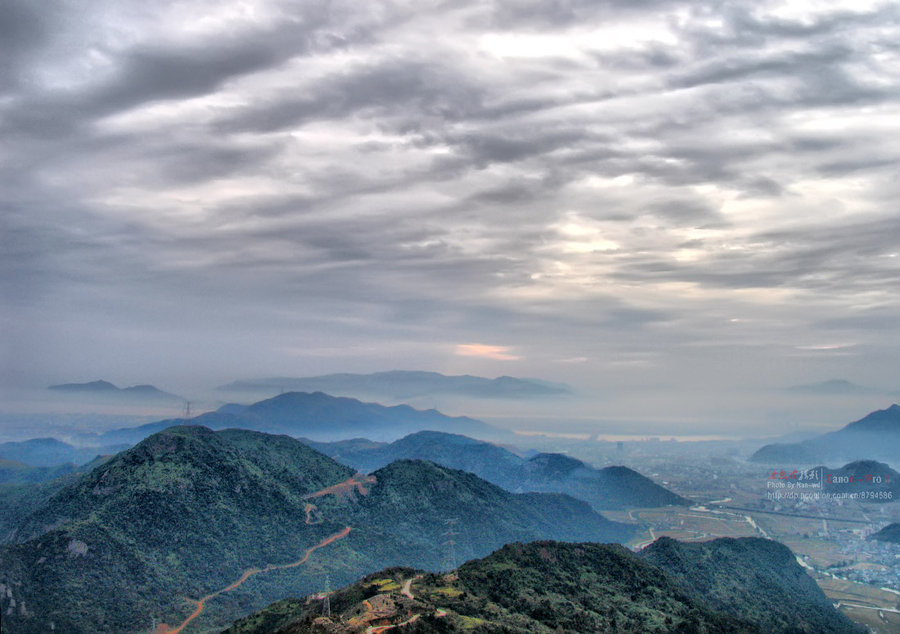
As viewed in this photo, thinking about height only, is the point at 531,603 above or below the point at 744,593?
above

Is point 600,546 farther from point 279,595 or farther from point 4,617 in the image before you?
point 4,617

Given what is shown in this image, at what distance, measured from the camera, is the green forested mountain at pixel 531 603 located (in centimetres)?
9269

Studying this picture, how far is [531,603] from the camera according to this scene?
115562 millimetres

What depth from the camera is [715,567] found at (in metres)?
192

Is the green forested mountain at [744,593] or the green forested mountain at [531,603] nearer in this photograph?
the green forested mountain at [531,603]

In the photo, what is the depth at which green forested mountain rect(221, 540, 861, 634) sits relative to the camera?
92.7 m

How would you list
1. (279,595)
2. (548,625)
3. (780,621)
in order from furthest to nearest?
(279,595)
(780,621)
(548,625)

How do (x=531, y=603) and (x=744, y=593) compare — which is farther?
(x=744, y=593)

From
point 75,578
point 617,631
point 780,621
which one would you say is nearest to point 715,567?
point 780,621

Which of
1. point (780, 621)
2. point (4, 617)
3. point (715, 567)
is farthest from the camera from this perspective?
point (715, 567)

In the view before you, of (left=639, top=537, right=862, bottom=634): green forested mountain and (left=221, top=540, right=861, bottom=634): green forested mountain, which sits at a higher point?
(left=221, top=540, right=861, bottom=634): green forested mountain

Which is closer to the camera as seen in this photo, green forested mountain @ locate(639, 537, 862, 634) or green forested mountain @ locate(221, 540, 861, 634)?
green forested mountain @ locate(221, 540, 861, 634)

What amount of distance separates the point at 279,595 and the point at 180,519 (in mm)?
43603

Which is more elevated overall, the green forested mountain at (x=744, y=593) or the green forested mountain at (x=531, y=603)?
the green forested mountain at (x=531, y=603)
